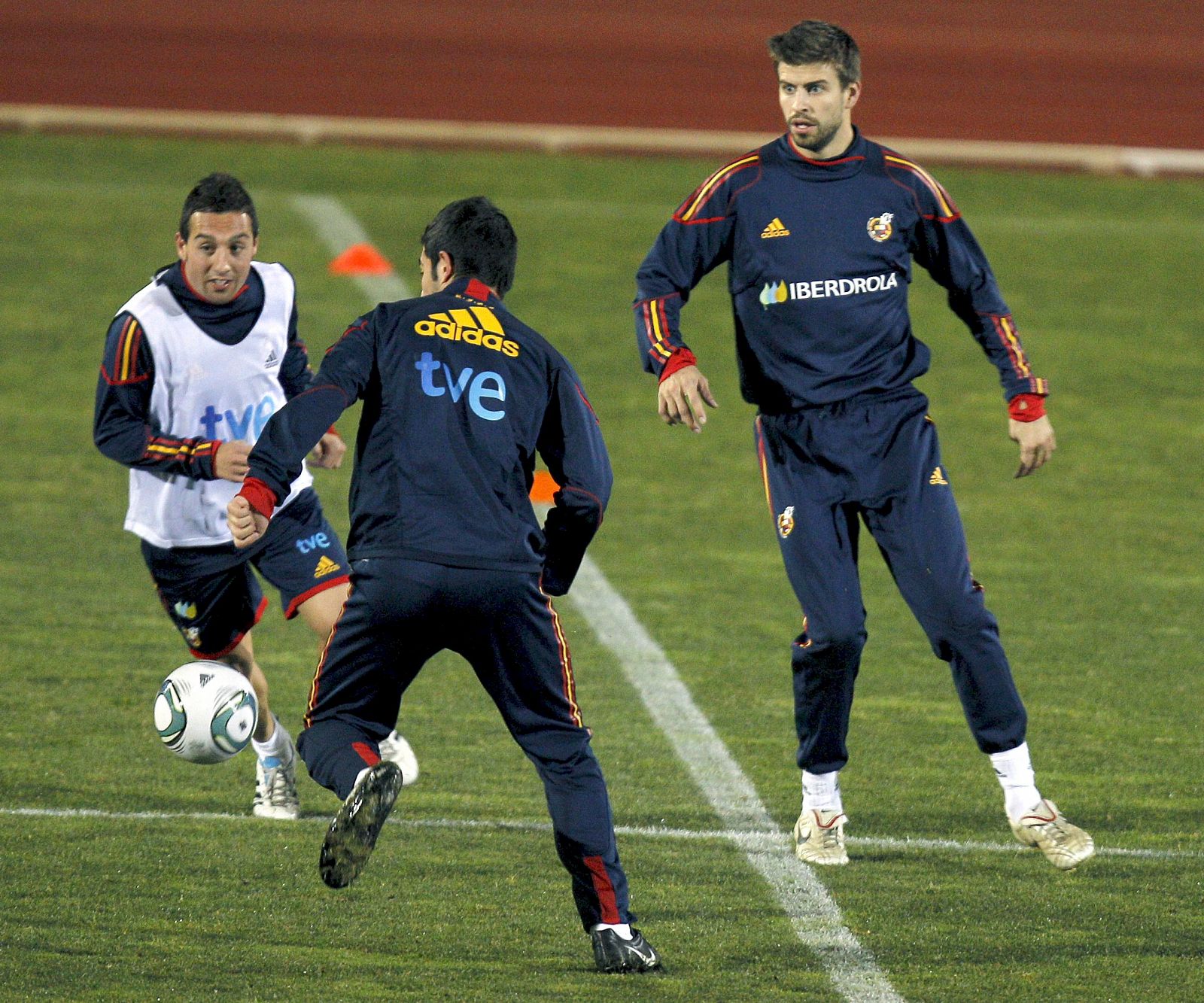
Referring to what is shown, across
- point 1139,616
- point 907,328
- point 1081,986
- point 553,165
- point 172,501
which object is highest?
point 907,328

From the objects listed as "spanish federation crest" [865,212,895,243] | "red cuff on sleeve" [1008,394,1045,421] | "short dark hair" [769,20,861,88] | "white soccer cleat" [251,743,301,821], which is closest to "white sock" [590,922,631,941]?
"white soccer cleat" [251,743,301,821]

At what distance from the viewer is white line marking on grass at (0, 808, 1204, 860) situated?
19.9 feet

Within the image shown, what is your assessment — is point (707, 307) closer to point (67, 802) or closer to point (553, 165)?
point (553, 165)

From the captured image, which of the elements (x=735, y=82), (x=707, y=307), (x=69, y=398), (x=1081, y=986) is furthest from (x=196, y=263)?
(x=735, y=82)

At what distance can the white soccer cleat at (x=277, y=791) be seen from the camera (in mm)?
6219

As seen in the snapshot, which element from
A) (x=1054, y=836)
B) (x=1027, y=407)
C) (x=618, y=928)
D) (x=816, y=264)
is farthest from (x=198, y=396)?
(x=1054, y=836)

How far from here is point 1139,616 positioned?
353 inches

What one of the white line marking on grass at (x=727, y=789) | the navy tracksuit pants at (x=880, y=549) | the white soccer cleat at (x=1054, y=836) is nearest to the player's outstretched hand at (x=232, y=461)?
the navy tracksuit pants at (x=880, y=549)

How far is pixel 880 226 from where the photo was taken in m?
5.97

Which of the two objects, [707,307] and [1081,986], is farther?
[707,307]

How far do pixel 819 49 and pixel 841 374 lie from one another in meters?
0.87

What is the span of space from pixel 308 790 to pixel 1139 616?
12.9ft

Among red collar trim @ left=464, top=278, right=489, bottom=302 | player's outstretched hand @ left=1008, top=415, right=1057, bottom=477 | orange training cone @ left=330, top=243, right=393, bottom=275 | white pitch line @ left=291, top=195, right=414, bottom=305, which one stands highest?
red collar trim @ left=464, top=278, right=489, bottom=302

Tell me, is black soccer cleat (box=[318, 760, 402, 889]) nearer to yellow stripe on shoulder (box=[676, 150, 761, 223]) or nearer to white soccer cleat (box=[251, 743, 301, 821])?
white soccer cleat (box=[251, 743, 301, 821])
